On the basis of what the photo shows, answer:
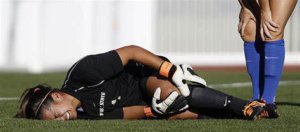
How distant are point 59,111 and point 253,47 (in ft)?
5.72

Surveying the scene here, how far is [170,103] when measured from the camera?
6.91 meters

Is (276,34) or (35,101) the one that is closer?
(35,101)

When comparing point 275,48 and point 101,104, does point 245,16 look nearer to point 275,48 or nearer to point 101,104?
point 275,48

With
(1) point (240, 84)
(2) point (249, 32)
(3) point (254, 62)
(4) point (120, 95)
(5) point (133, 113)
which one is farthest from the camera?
(1) point (240, 84)

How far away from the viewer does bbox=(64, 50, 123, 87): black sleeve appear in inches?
274

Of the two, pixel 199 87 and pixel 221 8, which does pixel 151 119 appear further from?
pixel 221 8

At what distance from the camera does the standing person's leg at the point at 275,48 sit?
24.3ft

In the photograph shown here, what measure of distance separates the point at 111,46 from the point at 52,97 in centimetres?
1155

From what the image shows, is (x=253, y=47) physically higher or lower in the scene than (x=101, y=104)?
higher

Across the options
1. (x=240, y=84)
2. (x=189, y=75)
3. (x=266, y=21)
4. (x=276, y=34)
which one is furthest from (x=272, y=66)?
(x=240, y=84)

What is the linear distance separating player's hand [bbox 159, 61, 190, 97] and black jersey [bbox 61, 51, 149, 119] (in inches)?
12.1

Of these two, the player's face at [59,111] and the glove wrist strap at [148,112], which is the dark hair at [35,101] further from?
the glove wrist strap at [148,112]

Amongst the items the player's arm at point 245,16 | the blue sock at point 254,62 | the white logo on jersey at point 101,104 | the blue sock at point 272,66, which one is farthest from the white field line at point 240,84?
the white logo on jersey at point 101,104

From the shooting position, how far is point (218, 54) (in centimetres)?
1902
